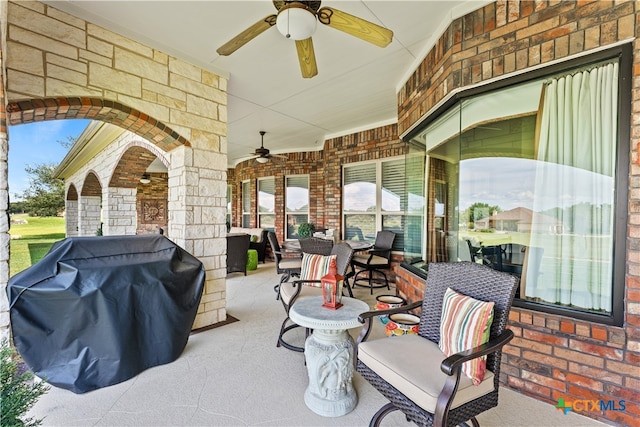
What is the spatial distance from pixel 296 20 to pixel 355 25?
1.35 ft

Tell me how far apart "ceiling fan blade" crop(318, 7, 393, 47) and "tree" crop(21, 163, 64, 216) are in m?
9.71

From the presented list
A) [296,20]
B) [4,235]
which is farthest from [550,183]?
[4,235]

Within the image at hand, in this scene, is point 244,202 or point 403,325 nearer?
point 403,325

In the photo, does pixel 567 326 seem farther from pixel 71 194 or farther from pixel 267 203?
pixel 71 194

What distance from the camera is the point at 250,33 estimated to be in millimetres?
1925

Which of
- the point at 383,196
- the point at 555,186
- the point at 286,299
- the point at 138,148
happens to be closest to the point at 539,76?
the point at 555,186

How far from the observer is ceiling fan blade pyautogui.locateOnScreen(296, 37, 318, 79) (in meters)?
2.02

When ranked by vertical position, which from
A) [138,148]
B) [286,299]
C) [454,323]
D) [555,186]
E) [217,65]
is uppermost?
[217,65]

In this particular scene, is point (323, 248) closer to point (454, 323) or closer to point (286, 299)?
point (286, 299)

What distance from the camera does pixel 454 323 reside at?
1.59 meters

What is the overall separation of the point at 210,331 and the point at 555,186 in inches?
133

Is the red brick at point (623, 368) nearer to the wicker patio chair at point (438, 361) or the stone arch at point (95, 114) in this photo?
the wicker patio chair at point (438, 361)

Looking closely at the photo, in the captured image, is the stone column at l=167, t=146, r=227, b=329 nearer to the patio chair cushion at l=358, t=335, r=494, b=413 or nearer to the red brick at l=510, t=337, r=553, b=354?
the patio chair cushion at l=358, t=335, r=494, b=413

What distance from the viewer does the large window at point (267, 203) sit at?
301 inches
